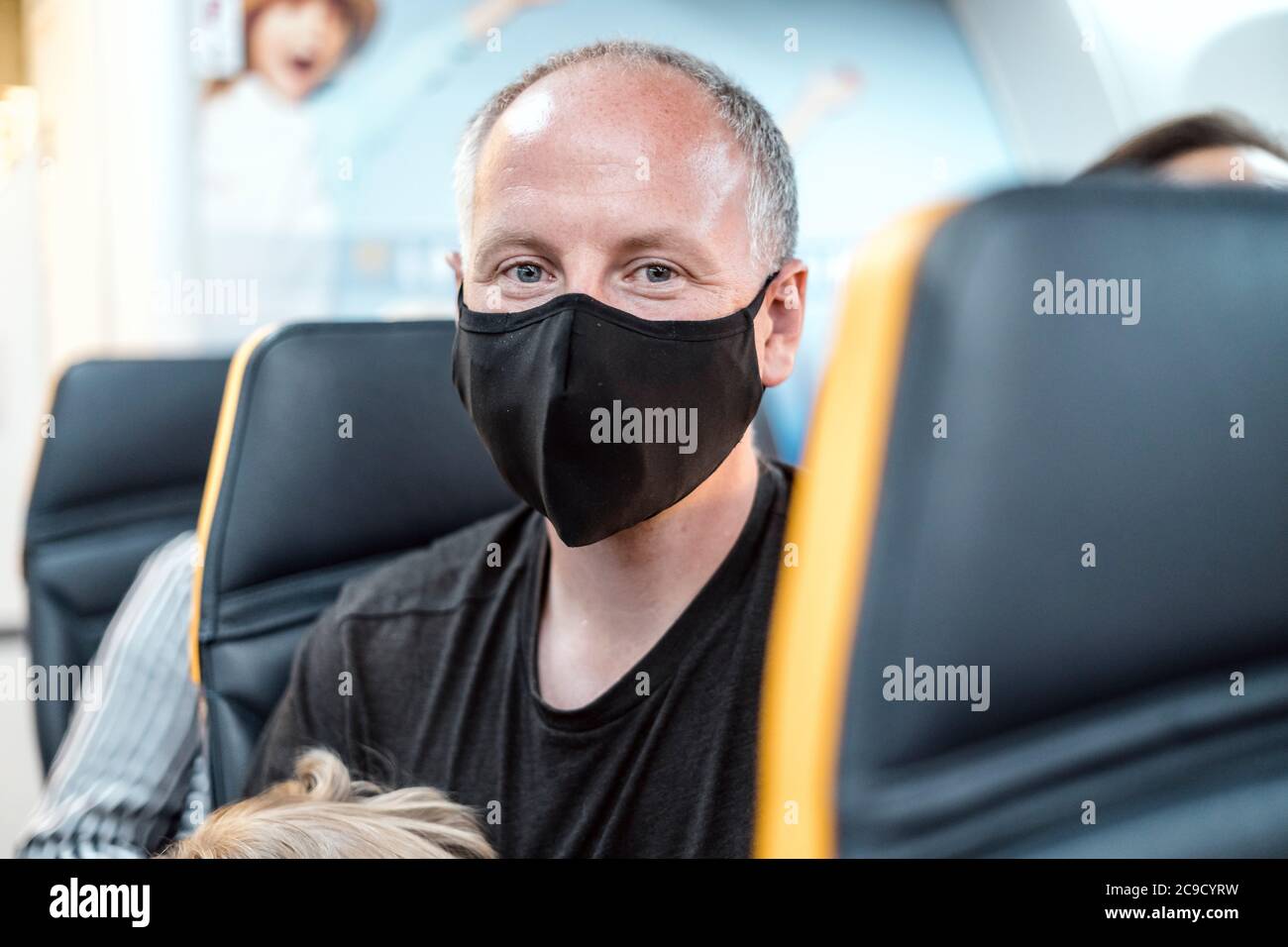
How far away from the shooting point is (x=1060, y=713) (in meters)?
0.57

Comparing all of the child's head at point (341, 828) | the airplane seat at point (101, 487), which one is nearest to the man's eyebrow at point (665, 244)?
the child's head at point (341, 828)

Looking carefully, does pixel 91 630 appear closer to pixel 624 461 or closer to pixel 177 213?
pixel 624 461

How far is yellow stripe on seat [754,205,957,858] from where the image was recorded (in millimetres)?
521

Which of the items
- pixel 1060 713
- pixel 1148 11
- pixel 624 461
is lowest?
pixel 1060 713

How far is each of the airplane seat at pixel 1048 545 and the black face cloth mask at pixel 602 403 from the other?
35 centimetres

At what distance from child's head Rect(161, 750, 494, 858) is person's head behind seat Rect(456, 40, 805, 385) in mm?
441

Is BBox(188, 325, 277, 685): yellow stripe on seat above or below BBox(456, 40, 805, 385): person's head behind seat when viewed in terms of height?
below

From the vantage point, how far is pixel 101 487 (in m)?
1.74

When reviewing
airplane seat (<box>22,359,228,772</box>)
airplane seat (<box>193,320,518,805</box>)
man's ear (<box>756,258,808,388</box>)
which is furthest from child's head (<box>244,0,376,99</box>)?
man's ear (<box>756,258,808,388</box>)

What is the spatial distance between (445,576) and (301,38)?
9.94 ft

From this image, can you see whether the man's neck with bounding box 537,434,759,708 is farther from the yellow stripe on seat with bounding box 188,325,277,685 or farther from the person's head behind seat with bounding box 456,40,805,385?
the yellow stripe on seat with bounding box 188,325,277,685

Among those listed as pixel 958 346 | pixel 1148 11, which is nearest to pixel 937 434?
pixel 958 346

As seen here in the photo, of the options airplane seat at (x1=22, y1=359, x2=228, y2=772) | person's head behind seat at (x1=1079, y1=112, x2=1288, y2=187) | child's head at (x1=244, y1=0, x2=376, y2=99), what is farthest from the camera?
child's head at (x1=244, y1=0, x2=376, y2=99)
